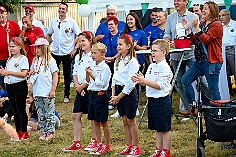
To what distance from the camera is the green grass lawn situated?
6.98 m

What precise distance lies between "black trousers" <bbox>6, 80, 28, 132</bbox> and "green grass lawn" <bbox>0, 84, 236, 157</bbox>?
26cm

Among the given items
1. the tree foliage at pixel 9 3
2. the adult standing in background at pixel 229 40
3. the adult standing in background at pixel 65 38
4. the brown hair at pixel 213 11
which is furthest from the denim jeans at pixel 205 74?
the tree foliage at pixel 9 3

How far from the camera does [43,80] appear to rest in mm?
7832

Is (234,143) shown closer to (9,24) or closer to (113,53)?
(113,53)

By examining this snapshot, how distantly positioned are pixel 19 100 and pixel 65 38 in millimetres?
3491

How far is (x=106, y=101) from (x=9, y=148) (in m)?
1.58

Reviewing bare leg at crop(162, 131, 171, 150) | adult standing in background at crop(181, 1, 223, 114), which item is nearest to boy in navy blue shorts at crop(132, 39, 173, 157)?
bare leg at crop(162, 131, 171, 150)

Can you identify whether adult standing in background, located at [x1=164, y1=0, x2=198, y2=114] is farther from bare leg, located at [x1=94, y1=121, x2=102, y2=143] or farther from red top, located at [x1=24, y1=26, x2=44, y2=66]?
red top, located at [x1=24, y1=26, x2=44, y2=66]

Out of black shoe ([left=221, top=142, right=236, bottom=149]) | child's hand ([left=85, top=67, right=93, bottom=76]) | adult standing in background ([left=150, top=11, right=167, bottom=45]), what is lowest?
black shoe ([left=221, top=142, right=236, bottom=149])

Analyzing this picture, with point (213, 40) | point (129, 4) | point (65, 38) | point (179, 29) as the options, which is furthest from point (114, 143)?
point (65, 38)

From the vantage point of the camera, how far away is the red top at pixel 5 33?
9.95 meters

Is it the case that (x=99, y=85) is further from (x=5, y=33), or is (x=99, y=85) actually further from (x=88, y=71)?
(x=5, y=33)

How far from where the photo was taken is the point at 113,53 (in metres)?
9.66

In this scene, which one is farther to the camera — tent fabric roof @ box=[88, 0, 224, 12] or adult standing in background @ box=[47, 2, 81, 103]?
adult standing in background @ box=[47, 2, 81, 103]
